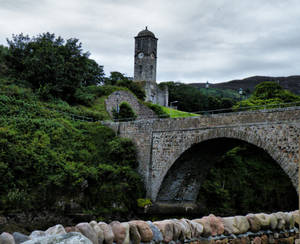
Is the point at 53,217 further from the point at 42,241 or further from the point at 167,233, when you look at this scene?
the point at 42,241

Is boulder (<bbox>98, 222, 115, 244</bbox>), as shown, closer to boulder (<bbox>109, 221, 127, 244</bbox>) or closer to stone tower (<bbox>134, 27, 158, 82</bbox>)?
boulder (<bbox>109, 221, 127, 244</bbox>)

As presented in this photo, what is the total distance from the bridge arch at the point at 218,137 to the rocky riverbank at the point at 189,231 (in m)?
7.33

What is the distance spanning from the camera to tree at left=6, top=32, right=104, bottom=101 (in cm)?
2981

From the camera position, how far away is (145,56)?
52.3 meters

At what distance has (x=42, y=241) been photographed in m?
4.26

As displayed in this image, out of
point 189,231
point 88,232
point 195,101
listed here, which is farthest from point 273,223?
point 195,101

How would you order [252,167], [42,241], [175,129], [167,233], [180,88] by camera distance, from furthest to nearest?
[180,88] → [252,167] → [175,129] → [167,233] → [42,241]

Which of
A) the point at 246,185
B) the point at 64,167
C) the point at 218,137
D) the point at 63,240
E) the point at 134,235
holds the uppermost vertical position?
the point at 218,137

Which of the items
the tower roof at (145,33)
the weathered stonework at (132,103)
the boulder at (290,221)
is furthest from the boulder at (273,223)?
the tower roof at (145,33)

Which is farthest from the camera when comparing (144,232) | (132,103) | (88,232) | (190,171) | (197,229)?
(132,103)

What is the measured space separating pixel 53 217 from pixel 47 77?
16065 mm

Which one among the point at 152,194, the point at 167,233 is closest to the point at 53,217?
the point at 152,194

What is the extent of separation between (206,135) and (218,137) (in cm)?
84

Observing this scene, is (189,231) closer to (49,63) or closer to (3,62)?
(49,63)
